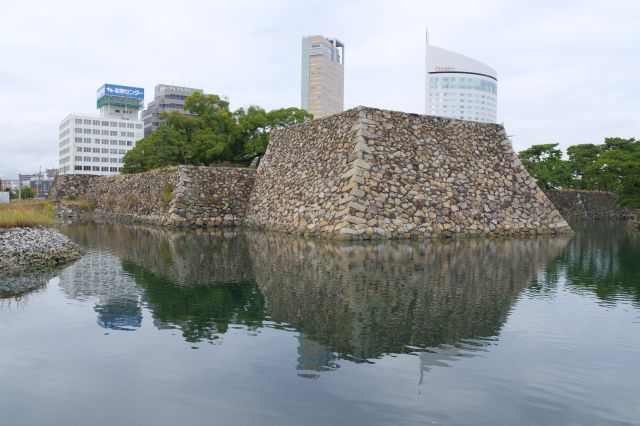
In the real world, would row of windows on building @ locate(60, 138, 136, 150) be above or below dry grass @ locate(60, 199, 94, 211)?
above

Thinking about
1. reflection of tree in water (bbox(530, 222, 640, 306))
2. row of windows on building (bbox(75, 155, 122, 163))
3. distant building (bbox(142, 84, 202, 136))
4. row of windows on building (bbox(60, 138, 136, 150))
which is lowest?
reflection of tree in water (bbox(530, 222, 640, 306))

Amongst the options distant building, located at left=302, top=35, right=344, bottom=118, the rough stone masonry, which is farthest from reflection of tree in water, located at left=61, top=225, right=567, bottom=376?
distant building, located at left=302, top=35, right=344, bottom=118

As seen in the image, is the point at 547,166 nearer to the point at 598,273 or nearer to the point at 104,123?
the point at 598,273

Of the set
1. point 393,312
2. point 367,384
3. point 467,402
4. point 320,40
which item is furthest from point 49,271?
point 320,40

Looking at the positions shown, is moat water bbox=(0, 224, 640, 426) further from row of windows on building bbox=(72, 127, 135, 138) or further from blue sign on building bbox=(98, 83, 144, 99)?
blue sign on building bbox=(98, 83, 144, 99)

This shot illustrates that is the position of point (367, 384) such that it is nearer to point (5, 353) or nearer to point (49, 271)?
point (5, 353)

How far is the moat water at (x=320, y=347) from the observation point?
3980mm

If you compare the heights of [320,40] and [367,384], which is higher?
[320,40]

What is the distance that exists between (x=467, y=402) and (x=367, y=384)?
841 millimetres

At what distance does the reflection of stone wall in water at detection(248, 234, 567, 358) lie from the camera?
19.9 ft

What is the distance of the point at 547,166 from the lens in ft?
152

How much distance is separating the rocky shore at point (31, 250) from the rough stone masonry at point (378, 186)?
877cm

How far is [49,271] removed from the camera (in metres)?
10.8

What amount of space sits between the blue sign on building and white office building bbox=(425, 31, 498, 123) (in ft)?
224
